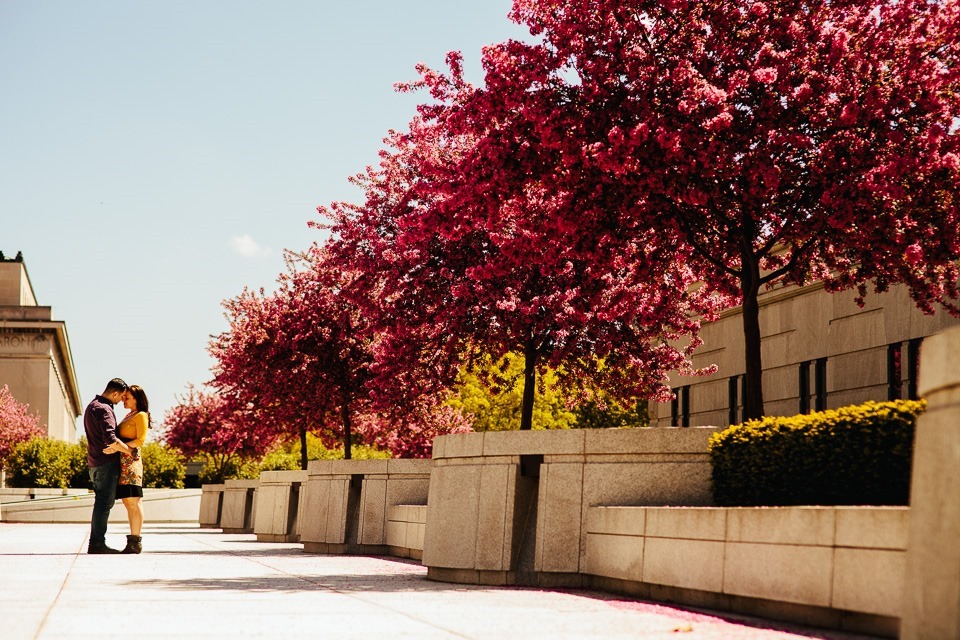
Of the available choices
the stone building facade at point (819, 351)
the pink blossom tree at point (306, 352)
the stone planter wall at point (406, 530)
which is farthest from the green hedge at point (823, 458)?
the pink blossom tree at point (306, 352)

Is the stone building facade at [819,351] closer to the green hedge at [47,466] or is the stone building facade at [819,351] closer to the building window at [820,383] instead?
the building window at [820,383]

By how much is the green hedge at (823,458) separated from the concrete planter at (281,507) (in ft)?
43.5

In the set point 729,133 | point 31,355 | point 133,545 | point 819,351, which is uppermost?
point 31,355

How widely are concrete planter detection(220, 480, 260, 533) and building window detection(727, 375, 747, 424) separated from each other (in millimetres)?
11316

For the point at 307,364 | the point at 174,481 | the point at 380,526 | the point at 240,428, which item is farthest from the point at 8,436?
the point at 380,526

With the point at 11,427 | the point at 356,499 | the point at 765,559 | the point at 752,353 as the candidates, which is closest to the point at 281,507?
the point at 356,499

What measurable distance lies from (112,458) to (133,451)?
0.26 meters

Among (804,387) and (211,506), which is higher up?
(804,387)

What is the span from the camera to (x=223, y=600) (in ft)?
29.2

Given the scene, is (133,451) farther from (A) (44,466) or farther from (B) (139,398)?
(A) (44,466)

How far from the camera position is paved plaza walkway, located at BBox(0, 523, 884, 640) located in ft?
23.2

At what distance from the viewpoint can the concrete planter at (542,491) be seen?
33.6 feet

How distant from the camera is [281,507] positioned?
22.5 m

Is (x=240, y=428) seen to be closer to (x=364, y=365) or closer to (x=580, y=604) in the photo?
(x=364, y=365)
